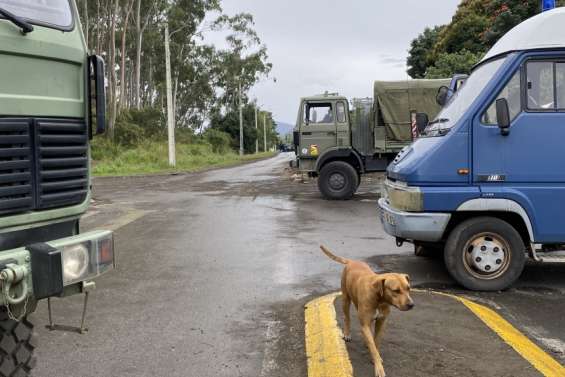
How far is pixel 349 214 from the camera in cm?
1205

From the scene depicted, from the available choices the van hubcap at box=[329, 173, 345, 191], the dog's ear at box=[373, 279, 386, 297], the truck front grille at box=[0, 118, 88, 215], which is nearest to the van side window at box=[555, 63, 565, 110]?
the dog's ear at box=[373, 279, 386, 297]

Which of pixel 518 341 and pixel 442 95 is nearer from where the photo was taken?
pixel 518 341

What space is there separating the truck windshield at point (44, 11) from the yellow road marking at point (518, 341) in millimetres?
3819

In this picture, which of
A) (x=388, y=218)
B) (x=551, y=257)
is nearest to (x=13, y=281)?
(x=388, y=218)

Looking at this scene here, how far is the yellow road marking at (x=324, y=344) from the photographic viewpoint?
3.81 m

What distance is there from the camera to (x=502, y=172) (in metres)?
5.89

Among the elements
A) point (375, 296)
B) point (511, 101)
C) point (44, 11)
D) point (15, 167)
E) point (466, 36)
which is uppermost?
point (466, 36)

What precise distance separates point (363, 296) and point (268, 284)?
8.52 feet

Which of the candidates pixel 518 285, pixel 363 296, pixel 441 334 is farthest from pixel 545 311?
pixel 363 296

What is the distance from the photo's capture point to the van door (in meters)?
5.84

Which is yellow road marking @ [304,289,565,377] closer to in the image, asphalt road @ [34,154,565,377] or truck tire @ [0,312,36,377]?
asphalt road @ [34,154,565,377]

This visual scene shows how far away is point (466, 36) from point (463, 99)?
21615mm

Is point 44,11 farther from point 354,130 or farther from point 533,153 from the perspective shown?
point 354,130

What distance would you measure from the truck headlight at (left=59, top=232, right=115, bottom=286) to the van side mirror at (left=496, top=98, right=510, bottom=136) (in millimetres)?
4051
